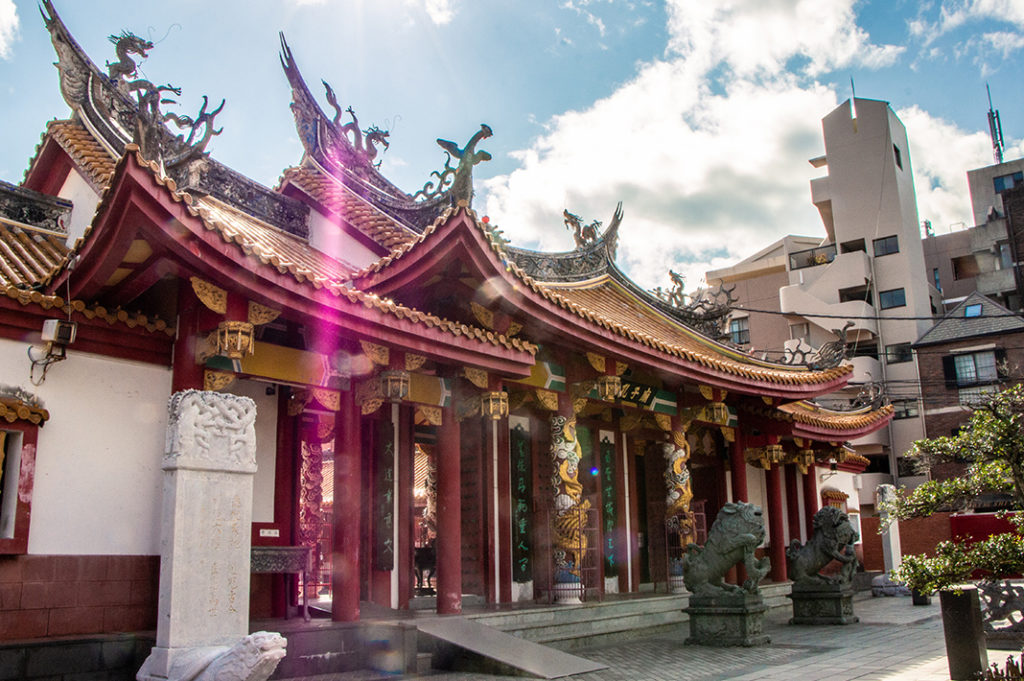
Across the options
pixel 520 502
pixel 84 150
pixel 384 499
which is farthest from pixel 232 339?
pixel 520 502

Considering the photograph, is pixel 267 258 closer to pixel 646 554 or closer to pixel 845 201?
pixel 646 554

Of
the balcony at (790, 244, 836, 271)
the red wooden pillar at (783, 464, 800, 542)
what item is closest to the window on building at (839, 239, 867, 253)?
the balcony at (790, 244, 836, 271)

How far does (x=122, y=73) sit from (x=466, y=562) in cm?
786

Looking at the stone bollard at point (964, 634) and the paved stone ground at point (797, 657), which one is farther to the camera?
the paved stone ground at point (797, 657)

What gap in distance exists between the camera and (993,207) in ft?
140

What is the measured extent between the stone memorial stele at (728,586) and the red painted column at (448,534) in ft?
11.2

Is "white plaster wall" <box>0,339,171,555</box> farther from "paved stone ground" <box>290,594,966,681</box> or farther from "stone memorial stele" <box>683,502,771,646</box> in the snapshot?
"stone memorial stele" <box>683,502,771,646</box>

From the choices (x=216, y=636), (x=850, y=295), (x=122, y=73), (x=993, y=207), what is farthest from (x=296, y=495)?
→ (x=993, y=207)

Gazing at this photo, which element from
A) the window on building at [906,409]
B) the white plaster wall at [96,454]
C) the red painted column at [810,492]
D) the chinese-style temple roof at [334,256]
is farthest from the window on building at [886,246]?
the white plaster wall at [96,454]

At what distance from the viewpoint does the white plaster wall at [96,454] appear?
690 cm

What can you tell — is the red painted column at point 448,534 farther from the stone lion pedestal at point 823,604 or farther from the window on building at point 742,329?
the window on building at point 742,329

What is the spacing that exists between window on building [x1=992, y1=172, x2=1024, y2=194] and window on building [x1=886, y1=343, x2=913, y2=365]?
485 inches

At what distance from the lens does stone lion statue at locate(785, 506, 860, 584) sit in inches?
527

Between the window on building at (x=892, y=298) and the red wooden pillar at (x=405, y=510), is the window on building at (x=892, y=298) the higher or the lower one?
the higher one
